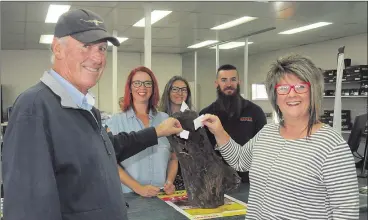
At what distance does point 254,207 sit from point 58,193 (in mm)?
702

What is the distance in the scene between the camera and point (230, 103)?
258 centimetres

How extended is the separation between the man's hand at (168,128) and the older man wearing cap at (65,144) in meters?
0.53

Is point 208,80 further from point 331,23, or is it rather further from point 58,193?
point 58,193

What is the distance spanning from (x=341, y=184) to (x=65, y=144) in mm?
796

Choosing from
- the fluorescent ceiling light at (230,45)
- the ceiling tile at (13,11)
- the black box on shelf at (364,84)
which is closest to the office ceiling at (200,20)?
the ceiling tile at (13,11)

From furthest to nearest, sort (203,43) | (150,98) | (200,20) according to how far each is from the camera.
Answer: (203,43) < (200,20) < (150,98)

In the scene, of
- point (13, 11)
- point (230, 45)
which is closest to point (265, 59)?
point (230, 45)

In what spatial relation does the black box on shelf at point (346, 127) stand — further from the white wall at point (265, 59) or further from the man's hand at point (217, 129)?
the man's hand at point (217, 129)

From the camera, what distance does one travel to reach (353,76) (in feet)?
21.8

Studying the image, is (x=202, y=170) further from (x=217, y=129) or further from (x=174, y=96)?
(x=174, y=96)

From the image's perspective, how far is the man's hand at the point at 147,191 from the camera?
1.79 m

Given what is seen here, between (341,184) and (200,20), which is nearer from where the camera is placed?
(341,184)

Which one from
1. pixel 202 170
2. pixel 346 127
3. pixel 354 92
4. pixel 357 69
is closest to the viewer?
pixel 202 170

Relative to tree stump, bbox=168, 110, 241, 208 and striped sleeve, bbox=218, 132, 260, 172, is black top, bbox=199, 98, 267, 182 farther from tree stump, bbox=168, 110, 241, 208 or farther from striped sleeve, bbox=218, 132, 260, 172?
striped sleeve, bbox=218, 132, 260, 172
